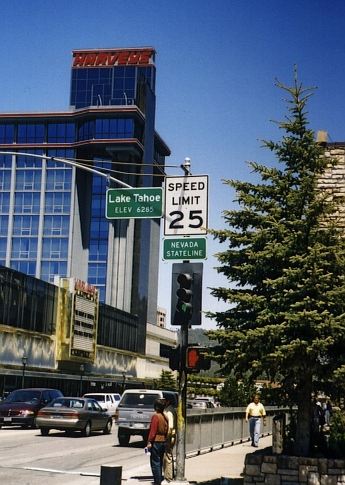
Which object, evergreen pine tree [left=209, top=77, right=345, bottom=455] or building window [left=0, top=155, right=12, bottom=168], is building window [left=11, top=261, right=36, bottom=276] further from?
evergreen pine tree [left=209, top=77, right=345, bottom=455]

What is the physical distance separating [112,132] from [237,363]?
105 metres

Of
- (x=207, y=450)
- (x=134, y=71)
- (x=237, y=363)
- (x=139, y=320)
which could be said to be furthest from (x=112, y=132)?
(x=237, y=363)

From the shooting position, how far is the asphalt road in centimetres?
1570

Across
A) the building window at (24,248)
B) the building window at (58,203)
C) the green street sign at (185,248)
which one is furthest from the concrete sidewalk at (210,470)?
the building window at (24,248)

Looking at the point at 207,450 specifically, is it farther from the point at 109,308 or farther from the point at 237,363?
the point at 109,308

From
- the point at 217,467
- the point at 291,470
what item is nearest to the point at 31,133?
the point at 217,467

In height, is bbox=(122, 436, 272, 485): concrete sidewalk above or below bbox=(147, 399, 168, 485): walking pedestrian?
below

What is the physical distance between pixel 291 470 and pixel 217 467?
184 inches

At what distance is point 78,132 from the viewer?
12162 centimetres

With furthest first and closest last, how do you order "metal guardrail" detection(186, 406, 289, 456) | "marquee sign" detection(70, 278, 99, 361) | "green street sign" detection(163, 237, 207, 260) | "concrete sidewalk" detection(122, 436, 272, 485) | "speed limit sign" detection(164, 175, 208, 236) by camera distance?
"marquee sign" detection(70, 278, 99, 361), "metal guardrail" detection(186, 406, 289, 456), "speed limit sign" detection(164, 175, 208, 236), "green street sign" detection(163, 237, 207, 260), "concrete sidewalk" detection(122, 436, 272, 485)

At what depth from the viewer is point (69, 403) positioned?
28.3 meters

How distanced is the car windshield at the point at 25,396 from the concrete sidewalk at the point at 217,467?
11.2 meters

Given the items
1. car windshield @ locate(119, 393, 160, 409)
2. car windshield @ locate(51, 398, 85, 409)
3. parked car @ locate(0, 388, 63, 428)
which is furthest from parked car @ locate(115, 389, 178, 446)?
parked car @ locate(0, 388, 63, 428)

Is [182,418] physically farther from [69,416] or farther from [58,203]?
[58,203]
